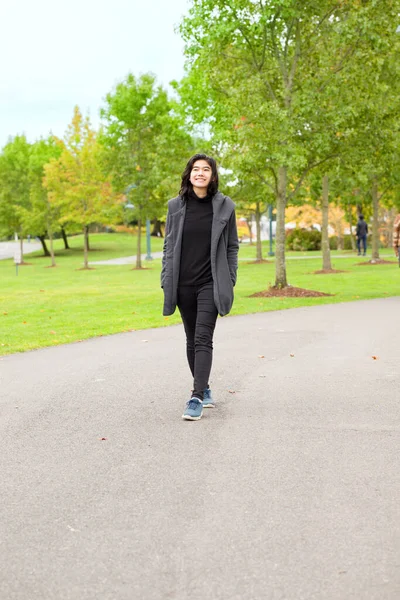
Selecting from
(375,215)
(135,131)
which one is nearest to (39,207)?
(135,131)

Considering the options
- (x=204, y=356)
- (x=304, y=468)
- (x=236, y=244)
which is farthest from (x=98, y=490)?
(x=236, y=244)

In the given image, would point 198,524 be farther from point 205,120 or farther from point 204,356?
point 205,120

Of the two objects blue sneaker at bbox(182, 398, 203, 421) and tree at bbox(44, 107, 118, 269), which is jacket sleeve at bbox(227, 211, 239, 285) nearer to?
blue sneaker at bbox(182, 398, 203, 421)

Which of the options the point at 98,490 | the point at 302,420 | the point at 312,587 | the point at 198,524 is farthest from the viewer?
the point at 302,420

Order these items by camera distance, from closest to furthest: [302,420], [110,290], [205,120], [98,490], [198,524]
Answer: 1. [198,524]
2. [98,490]
3. [302,420]
4. [110,290]
5. [205,120]

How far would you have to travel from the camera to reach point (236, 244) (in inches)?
251

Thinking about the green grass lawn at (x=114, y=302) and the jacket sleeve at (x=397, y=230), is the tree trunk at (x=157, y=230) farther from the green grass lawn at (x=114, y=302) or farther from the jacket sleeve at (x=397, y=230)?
the jacket sleeve at (x=397, y=230)

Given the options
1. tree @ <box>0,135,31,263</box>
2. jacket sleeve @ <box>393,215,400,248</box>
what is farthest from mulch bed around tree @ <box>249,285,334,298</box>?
tree @ <box>0,135,31,263</box>

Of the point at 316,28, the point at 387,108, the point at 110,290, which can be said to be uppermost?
the point at 316,28

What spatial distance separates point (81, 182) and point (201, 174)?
3429cm

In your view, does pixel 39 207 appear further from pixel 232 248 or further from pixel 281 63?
pixel 232 248

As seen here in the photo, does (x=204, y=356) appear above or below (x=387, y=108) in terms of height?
below

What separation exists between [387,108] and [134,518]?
16.2 meters

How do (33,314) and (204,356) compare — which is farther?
(33,314)
